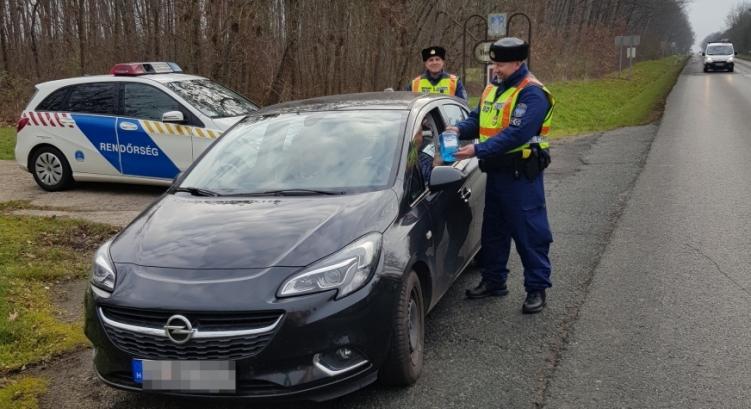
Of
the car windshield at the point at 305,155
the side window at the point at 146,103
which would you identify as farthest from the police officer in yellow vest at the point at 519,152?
the side window at the point at 146,103

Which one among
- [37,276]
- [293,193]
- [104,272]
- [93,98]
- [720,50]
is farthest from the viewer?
[720,50]

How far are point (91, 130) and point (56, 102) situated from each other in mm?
771

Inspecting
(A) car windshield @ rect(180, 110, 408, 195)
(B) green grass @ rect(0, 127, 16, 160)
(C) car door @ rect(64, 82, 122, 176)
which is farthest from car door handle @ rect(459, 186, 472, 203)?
(B) green grass @ rect(0, 127, 16, 160)

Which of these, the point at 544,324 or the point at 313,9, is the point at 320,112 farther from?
the point at 313,9

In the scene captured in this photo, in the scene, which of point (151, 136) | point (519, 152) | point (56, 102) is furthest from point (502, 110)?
point (56, 102)

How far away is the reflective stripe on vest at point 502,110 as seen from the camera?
482cm

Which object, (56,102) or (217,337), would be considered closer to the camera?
(217,337)

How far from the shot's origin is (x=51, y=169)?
959cm

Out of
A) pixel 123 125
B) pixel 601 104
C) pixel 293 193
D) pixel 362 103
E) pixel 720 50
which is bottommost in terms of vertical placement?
pixel 601 104

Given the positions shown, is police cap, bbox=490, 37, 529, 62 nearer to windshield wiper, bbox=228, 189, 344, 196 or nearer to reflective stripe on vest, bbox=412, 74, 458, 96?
windshield wiper, bbox=228, 189, 344, 196

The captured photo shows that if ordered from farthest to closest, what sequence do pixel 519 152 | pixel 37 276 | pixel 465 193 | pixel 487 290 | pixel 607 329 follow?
pixel 37 276
pixel 487 290
pixel 465 193
pixel 519 152
pixel 607 329

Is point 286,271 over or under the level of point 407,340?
over

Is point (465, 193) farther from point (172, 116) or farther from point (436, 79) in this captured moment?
point (172, 116)

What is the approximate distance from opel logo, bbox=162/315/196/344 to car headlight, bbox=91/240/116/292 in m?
0.47
